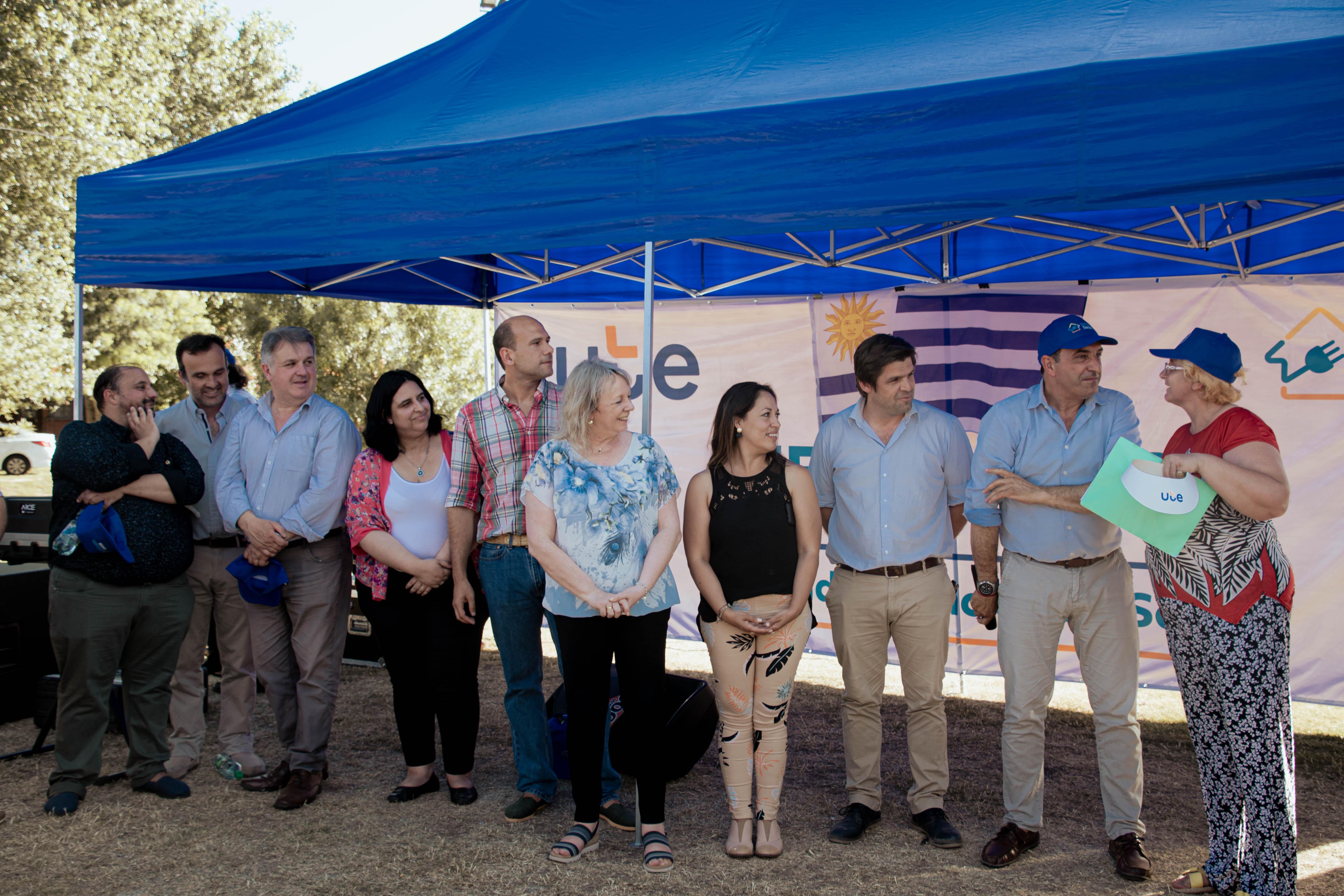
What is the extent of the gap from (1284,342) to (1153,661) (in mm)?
1685

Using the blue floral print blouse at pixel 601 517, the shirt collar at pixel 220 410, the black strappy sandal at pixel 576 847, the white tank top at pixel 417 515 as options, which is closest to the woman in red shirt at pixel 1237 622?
the blue floral print blouse at pixel 601 517

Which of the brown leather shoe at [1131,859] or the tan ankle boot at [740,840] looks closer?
the brown leather shoe at [1131,859]

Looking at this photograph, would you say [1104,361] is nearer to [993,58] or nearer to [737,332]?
[737,332]

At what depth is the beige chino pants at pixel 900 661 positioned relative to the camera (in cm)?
316

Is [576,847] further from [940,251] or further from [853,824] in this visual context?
[940,251]

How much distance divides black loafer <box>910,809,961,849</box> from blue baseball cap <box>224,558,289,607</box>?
7.95 feet

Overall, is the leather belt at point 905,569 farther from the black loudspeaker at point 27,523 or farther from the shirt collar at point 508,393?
the black loudspeaker at point 27,523

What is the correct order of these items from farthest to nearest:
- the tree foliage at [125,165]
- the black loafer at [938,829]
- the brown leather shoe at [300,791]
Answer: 1. the tree foliage at [125,165]
2. the brown leather shoe at [300,791]
3. the black loafer at [938,829]

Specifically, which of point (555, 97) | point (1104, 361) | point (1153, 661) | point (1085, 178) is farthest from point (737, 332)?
point (1085, 178)

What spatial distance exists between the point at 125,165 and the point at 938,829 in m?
8.57

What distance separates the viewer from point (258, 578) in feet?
11.7

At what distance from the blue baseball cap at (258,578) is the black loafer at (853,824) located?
7.09 feet

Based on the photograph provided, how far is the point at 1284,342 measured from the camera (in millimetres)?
4586

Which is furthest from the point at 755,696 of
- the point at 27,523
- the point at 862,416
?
the point at 27,523
